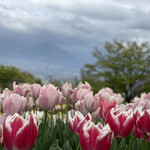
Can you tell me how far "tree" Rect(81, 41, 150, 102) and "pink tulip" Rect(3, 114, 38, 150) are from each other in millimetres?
A: 31896

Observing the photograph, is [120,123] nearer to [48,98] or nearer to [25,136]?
[25,136]

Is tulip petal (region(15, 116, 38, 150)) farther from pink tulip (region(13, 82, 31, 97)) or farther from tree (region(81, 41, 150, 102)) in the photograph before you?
tree (region(81, 41, 150, 102))

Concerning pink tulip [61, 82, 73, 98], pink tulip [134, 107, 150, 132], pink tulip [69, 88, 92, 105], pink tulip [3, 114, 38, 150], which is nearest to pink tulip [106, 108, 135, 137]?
pink tulip [134, 107, 150, 132]

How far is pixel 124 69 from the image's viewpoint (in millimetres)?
35781

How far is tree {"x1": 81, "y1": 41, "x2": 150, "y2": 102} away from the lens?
34.0 m

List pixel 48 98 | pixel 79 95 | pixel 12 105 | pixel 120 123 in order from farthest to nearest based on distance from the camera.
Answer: pixel 79 95 < pixel 48 98 < pixel 12 105 < pixel 120 123

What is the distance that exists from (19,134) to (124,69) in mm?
35080

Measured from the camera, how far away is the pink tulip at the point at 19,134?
142 centimetres

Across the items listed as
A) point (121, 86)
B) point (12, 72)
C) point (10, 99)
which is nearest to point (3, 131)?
point (10, 99)

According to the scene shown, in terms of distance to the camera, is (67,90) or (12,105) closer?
(12,105)

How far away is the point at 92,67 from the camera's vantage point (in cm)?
3534

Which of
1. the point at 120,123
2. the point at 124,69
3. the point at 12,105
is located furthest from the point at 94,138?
the point at 124,69

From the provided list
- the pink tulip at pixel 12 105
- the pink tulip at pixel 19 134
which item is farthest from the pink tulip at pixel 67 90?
the pink tulip at pixel 19 134

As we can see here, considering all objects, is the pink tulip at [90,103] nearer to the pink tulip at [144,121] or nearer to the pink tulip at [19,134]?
the pink tulip at [144,121]
